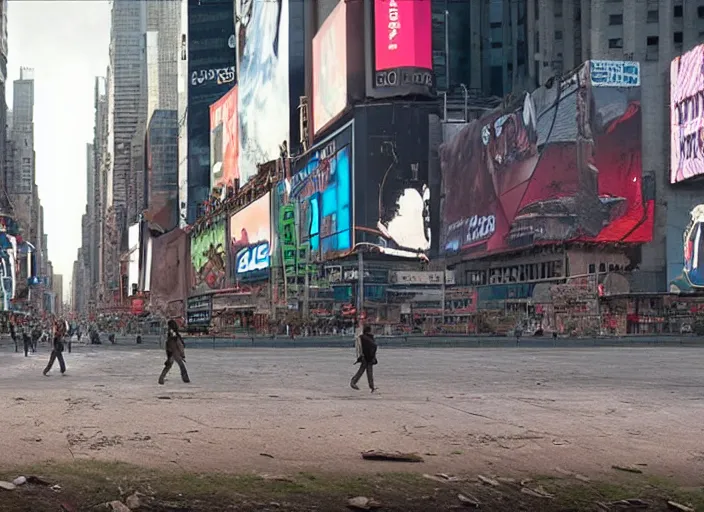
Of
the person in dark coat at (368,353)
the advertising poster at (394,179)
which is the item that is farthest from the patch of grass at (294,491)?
the advertising poster at (394,179)

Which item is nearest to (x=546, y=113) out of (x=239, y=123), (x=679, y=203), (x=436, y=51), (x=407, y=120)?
(x=679, y=203)

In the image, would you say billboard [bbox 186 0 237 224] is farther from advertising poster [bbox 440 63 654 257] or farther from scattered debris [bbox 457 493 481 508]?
scattered debris [bbox 457 493 481 508]

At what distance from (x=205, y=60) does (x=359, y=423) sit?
170m

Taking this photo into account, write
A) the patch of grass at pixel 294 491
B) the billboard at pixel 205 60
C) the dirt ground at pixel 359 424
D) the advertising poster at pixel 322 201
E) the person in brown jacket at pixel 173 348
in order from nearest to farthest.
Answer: the patch of grass at pixel 294 491 < the dirt ground at pixel 359 424 < the person in brown jacket at pixel 173 348 < the advertising poster at pixel 322 201 < the billboard at pixel 205 60

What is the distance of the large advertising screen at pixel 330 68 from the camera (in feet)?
339

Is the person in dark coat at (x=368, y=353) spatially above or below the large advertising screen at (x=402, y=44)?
below

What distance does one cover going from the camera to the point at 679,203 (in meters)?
82.2

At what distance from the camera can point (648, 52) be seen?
94.6 meters

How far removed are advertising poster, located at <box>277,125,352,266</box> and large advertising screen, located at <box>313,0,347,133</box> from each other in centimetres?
348

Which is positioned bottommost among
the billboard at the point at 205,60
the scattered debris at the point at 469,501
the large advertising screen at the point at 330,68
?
the scattered debris at the point at 469,501

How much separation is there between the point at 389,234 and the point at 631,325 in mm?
36861

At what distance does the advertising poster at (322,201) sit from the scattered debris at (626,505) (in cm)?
8578

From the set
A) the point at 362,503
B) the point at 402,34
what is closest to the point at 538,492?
the point at 362,503

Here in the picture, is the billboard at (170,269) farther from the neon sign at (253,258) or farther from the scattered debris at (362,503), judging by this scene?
the scattered debris at (362,503)
